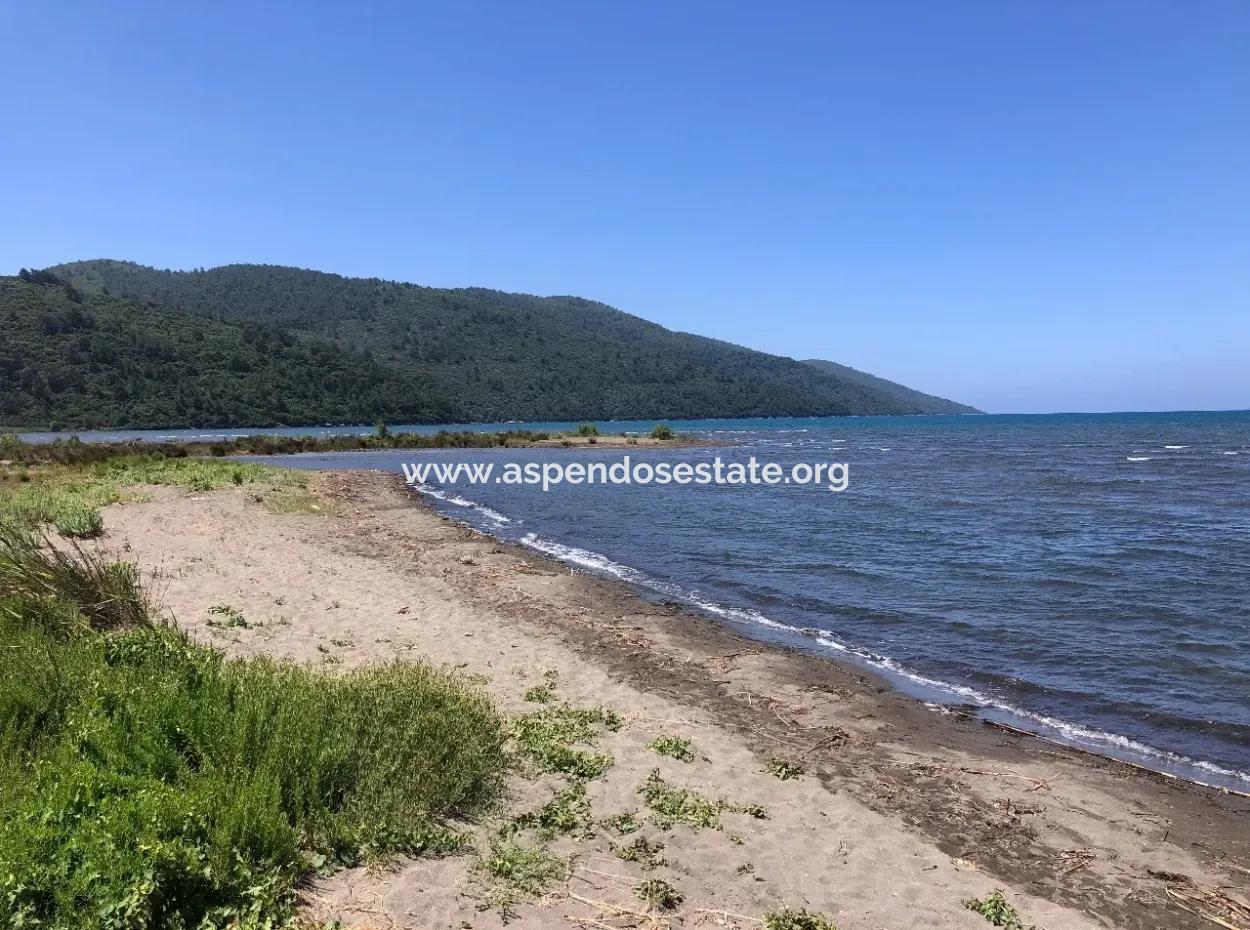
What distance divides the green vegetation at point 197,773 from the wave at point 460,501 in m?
19.0

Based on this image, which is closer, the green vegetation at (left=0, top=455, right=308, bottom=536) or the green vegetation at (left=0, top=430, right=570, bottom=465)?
the green vegetation at (left=0, top=455, right=308, bottom=536)

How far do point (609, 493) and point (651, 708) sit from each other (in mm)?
26185

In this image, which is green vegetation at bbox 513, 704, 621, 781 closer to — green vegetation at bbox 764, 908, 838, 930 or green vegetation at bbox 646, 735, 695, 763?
green vegetation at bbox 646, 735, 695, 763

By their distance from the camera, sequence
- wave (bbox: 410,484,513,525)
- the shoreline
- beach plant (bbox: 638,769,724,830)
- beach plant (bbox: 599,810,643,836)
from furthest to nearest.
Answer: wave (bbox: 410,484,513,525), the shoreline, beach plant (bbox: 638,769,724,830), beach plant (bbox: 599,810,643,836)

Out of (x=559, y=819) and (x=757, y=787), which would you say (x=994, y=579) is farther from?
(x=559, y=819)

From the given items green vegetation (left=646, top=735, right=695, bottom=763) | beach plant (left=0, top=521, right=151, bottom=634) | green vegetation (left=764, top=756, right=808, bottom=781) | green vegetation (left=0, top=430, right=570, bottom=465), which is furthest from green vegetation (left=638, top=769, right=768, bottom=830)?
green vegetation (left=0, top=430, right=570, bottom=465)

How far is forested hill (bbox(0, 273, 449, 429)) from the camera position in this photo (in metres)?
111

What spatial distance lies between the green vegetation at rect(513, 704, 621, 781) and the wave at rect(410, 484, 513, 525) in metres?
17.9

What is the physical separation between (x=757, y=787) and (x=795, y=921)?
2.06m

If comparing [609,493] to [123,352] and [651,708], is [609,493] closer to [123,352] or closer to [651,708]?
[651,708]

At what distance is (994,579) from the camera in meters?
15.4

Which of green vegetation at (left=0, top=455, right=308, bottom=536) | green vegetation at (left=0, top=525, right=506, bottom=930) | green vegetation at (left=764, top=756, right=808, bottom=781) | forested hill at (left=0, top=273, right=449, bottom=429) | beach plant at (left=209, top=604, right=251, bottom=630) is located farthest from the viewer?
forested hill at (left=0, top=273, right=449, bottom=429)

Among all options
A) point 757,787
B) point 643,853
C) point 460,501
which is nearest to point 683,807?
point 643,853

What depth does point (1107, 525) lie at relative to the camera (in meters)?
22.0
